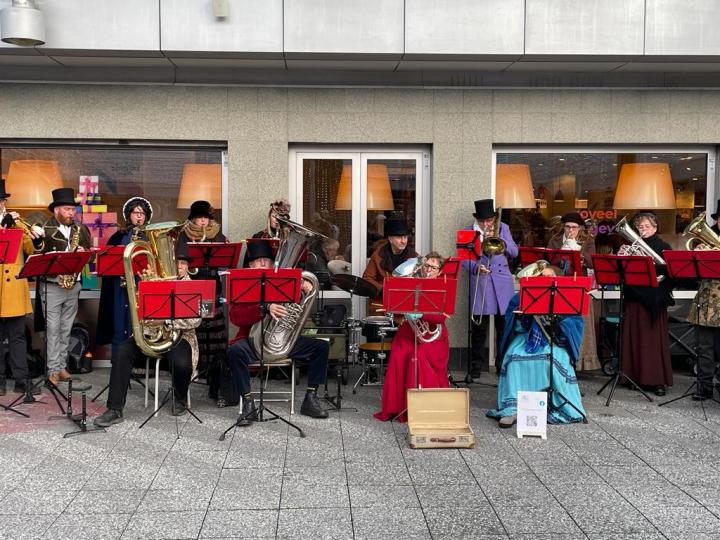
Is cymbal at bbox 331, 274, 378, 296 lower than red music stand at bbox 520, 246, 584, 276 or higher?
lower

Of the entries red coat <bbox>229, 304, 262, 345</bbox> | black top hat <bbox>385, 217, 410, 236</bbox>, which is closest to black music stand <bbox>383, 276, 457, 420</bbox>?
red coat <bbox>229, 304, 262, 345</bbox>

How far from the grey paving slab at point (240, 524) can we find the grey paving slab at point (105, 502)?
0.58 m

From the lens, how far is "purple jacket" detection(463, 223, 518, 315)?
31.2 feet

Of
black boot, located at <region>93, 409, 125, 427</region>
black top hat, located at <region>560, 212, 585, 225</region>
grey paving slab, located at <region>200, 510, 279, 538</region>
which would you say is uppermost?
black top hat, located at <region>560, 212, 585, 225</region>

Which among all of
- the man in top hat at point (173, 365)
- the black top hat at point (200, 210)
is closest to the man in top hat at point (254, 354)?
the man in top hat at point (173, 365)

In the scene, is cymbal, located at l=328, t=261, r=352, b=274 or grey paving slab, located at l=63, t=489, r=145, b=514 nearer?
grey paving slab, located at l=63, t=489, r=145, b=514

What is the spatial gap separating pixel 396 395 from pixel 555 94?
4820 mm

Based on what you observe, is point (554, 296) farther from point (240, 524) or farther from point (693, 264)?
point (240, 524)

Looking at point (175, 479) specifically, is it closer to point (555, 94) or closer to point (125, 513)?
point (125, 513)

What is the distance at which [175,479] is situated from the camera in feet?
19.3

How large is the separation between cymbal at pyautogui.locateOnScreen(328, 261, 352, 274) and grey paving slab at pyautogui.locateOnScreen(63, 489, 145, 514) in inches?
197

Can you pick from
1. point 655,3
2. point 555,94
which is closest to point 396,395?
point 555,94

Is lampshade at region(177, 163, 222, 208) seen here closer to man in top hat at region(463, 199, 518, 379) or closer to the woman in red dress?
man in top hat at region(463, 199, 518, 379)

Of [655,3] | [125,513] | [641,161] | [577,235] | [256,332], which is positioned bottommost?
[125,513]
